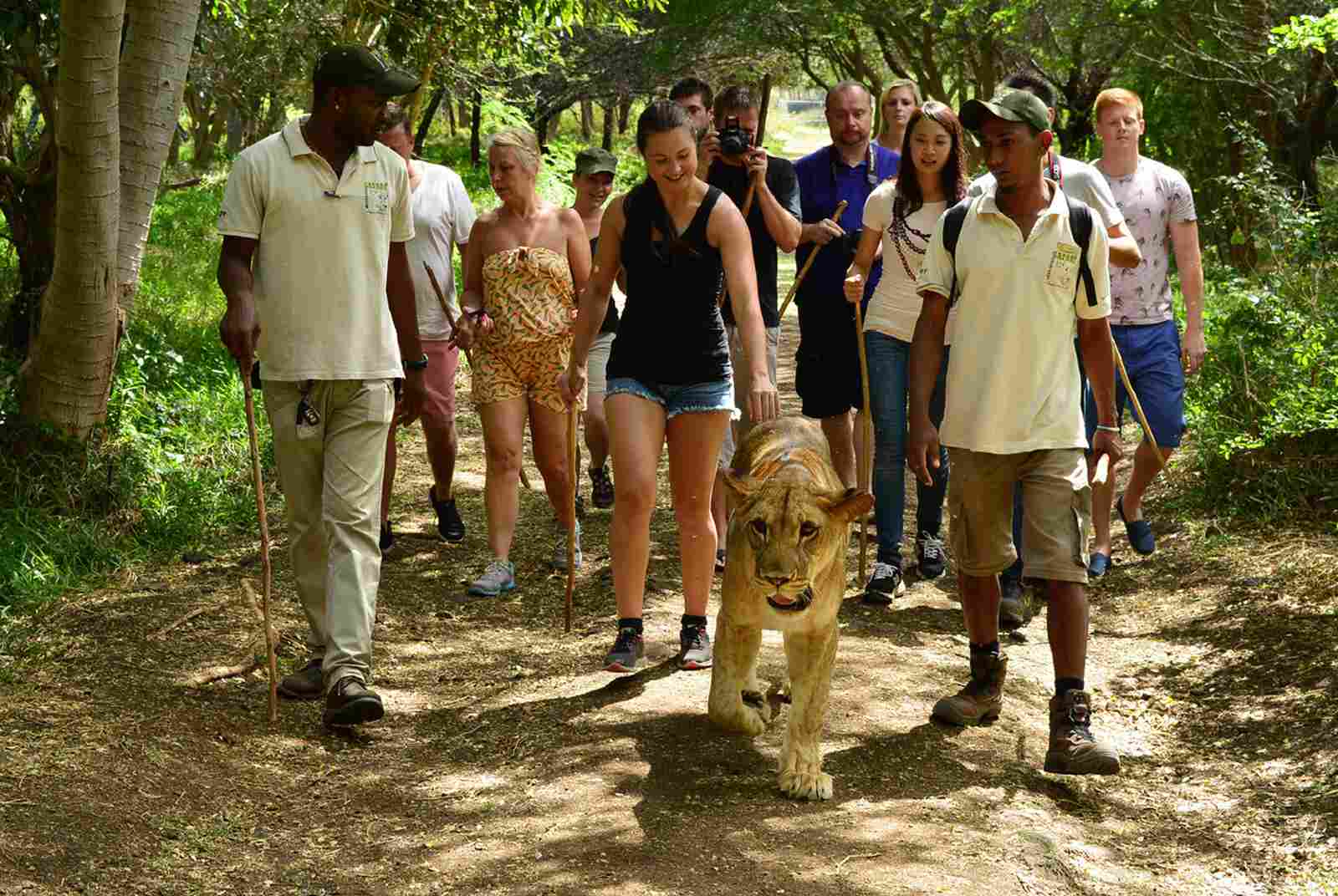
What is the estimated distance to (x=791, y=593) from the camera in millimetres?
4828

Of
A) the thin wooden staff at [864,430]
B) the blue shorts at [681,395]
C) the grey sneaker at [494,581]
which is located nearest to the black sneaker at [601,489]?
the grey sneaker at [494,581]

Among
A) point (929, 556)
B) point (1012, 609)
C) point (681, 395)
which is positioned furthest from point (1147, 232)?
point (681, 395)

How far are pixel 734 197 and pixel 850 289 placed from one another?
2.54 feet

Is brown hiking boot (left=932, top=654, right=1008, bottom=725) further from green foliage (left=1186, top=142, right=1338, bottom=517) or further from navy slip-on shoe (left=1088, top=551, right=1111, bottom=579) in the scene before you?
green foliage (left=1186, top=142, right=1338, bottom=517)

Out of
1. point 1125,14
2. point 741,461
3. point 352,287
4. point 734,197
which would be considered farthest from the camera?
point 1125,14

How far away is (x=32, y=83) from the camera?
929 cm

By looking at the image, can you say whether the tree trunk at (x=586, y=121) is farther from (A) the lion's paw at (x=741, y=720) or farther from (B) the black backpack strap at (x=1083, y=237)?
(A) the lion's paw at (x=741, y=720)

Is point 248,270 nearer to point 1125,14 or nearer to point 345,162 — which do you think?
point 345,162

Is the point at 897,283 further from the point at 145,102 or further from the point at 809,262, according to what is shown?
the point at 145,102

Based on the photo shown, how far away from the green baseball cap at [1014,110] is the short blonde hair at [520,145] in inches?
111

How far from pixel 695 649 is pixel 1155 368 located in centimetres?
306

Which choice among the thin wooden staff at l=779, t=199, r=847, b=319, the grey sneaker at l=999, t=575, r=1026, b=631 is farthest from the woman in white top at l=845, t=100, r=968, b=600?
the grey sneaker at l=999, t=575, r=1026, b=631

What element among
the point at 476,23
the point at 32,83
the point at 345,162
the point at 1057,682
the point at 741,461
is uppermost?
the point at 476,23

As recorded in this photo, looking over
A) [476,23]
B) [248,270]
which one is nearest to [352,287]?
[248,270]
